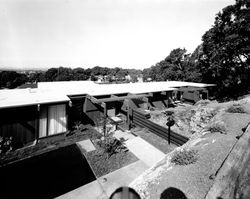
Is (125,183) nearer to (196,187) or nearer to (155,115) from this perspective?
(196,187)

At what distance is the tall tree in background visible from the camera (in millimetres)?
15470

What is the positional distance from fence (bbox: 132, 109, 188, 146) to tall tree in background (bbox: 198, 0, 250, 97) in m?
13.4

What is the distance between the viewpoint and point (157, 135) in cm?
993

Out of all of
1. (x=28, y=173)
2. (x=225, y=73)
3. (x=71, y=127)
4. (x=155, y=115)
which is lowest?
(x=28, y=173)

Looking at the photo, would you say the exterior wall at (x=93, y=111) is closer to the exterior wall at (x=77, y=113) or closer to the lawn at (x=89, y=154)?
the exterior wall at (x=77, y=113)

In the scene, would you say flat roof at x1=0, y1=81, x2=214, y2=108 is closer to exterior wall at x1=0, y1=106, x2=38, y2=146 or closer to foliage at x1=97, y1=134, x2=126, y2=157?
exterior wall at x1=0, y1=106, x2=38, y2=146

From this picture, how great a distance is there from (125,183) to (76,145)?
4.44 meters

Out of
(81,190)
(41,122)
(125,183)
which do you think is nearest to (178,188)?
(125,183)

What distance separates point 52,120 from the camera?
8992 millimetres

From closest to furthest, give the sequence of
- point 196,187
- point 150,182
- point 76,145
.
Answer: point 196,187, point 150,182, point 76,145

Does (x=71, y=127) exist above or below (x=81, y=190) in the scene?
above

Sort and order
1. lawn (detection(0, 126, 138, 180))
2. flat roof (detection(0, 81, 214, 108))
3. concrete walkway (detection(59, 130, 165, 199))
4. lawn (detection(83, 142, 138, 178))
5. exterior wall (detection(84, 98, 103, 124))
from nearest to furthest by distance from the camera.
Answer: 1. concrete walkway (detection(59, 130, 165, 199))
2. lawn (detection(83, 142, 138, 178))
3. lawn (detection(0, 126, 138, 180))
4. flat roof (detection(0, 81, 214, 108))
5. exterior wall (detection(84, 98, 103, 124))

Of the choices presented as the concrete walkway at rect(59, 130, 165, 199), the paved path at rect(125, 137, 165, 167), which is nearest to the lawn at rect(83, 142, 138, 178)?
the concrete walkway at rect(59, 130, 165, 199)

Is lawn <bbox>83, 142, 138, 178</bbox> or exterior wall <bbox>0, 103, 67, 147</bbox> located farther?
exterior wall <bbox>0, 103, 67, 147</bbox>
